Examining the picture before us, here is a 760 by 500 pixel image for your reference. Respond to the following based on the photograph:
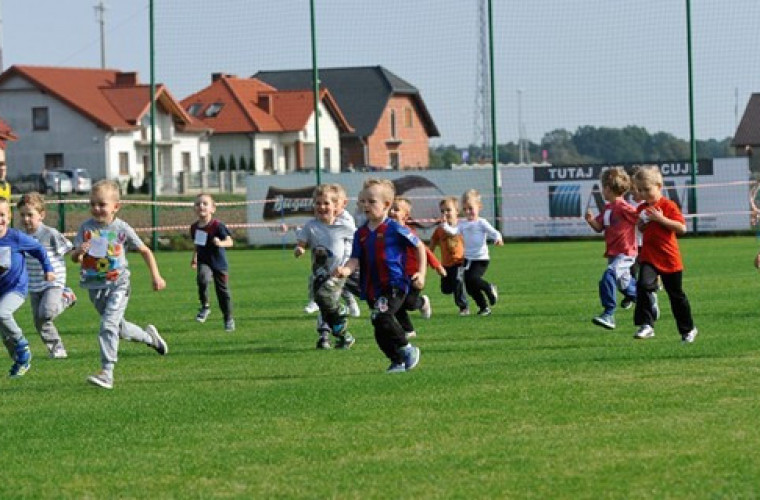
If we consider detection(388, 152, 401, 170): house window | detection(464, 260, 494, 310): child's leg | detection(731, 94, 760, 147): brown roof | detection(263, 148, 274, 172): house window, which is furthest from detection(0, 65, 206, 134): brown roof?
detection(464, 260, 494, 310): child's leg

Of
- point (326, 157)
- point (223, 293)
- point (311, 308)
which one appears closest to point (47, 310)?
point (223, 293)

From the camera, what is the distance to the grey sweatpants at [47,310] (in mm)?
14711

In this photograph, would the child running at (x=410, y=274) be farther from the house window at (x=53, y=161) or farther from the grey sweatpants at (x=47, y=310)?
the house window at (x=53, y=161)

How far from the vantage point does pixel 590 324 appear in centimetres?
1658

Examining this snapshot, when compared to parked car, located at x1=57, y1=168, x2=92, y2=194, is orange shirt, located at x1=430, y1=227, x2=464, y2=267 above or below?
below

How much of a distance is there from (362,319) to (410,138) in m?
58.3

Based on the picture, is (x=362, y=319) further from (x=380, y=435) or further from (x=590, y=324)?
(x=380, y=435)

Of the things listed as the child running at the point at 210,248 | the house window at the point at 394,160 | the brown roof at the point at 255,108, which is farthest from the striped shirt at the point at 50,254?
the brown roof at the point at 255,108

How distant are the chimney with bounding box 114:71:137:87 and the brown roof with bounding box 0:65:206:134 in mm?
113

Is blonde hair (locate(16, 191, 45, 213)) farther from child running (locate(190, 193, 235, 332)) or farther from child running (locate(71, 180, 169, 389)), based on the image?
child running (locate(190, 193, 235, 332))

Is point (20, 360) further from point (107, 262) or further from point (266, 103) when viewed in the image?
point (266, 103)

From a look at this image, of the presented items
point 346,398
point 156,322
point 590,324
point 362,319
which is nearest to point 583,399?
point 346,398

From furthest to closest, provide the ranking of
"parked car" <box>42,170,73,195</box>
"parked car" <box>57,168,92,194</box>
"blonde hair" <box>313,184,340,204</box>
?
"parked car" <box>57,168,92,194</box>, "parked car" <box>42,170,73,195</box>, "blonde hair" <box>313,184,340,204</box>

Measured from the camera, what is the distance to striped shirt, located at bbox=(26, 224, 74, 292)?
48.5ft
